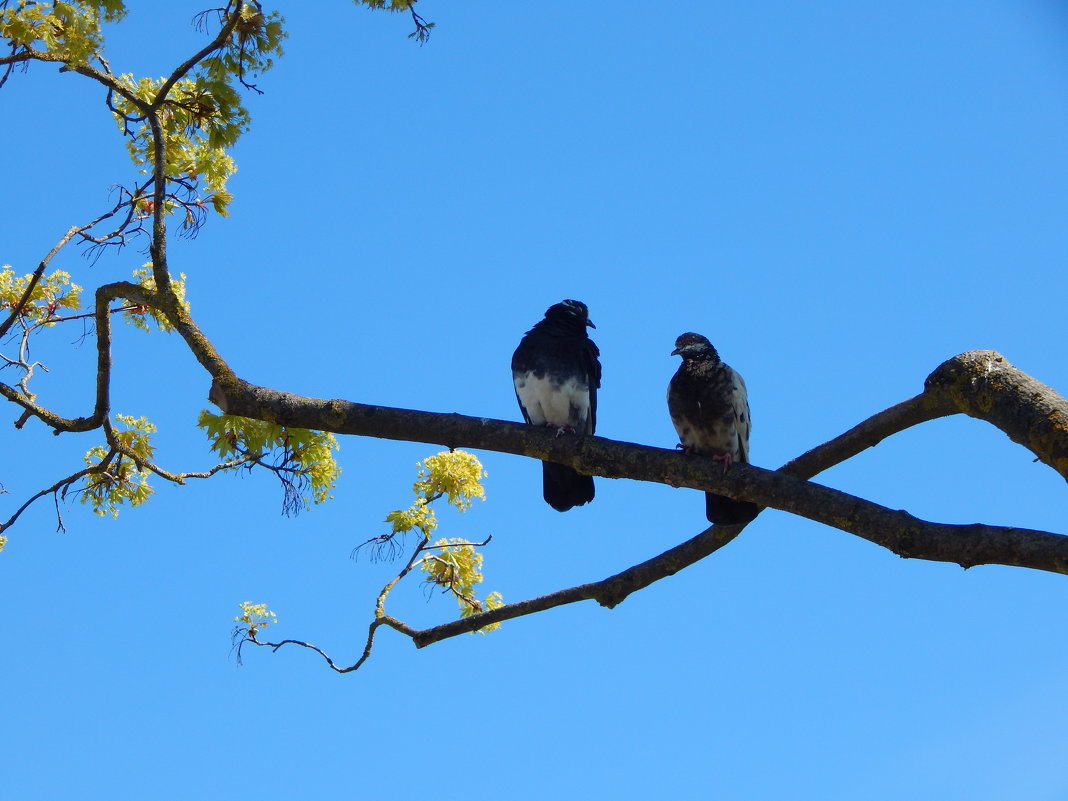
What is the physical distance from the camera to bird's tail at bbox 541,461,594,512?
569 cm

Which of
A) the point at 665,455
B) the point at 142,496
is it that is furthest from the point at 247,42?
the point at 665,455

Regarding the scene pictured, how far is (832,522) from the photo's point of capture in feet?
11.8

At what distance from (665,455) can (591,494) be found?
67.5 inches

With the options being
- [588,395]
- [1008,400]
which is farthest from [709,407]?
[1008,400]

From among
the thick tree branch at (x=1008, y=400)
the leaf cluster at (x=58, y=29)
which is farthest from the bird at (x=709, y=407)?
the leaf cluster at (x=58, y=29)

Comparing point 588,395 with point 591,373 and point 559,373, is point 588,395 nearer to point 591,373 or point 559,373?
point 591,373

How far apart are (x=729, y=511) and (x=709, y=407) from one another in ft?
2.84

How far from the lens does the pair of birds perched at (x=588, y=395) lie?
5398mm

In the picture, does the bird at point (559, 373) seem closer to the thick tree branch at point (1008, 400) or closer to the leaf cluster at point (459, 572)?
the leaf cluster at point (459, 572)

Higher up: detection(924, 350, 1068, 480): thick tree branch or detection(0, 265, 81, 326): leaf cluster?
detection(0, 265, 81, 326): leaf cluster

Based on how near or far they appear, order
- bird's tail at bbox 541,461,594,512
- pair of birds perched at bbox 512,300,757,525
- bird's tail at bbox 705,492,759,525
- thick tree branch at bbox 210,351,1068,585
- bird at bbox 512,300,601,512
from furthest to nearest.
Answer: bird at bbox 512,300,601,512, bird's tail at bbox 541,461,594,512, pair of birds perched at bbox 512,300,757,525, bird's tail at bbox 705,492,759,525, thick tree branch at bbox 210,351,1068,585

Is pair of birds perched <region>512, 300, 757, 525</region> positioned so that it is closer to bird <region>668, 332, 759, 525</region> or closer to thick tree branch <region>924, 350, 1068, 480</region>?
bird <region>668, 332, 759, 525</region>

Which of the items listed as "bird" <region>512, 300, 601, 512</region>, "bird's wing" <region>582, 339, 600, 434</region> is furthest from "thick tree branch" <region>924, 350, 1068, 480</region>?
"bird's wing" <region>582, 339, 600, 434</region>

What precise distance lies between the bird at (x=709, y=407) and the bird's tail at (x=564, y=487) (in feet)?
2.00
